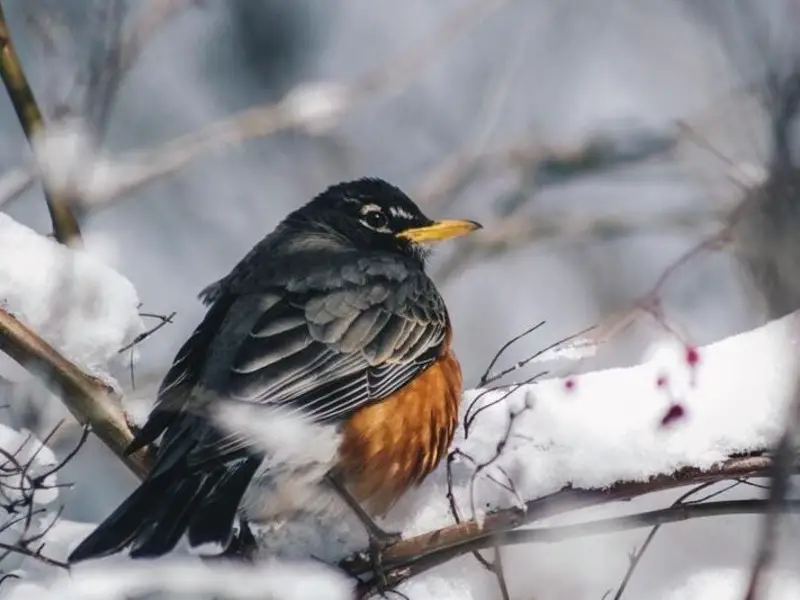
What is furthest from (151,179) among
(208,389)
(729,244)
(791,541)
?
(791,541)

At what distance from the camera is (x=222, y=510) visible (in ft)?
9.61

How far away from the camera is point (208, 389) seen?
131 inches

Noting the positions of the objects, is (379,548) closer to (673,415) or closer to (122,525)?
(122,525)

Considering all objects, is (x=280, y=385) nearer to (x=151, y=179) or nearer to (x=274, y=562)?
(x=274, y=562)

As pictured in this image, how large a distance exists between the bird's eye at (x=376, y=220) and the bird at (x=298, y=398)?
0.40 meters

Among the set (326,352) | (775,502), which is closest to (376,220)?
(326,352)

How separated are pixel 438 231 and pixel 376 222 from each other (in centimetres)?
25

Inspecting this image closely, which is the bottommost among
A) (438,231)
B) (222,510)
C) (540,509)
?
(540,509)

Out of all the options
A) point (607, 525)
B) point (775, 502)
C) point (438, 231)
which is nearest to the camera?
point (775, 502)

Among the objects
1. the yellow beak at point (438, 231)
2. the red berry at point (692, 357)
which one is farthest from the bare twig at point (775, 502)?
the yellow beak at point (438, 231)

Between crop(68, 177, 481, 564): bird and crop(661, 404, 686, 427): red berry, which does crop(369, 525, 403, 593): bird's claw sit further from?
crop(661, 404, 686, 427): red berry

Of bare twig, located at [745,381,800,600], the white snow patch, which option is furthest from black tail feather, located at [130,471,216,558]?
bare twig, located at [745,381,800,600]

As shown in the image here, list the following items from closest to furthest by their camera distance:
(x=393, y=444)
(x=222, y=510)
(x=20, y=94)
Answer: (x=222, y=510), (x=393, y=444), (x=20, y=94)

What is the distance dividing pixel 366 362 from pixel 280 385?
367 mm
